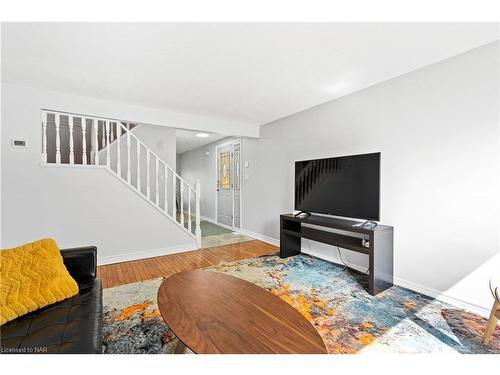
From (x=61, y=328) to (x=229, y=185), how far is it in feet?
15.9

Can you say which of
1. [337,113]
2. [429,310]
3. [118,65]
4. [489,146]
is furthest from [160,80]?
[429,310]

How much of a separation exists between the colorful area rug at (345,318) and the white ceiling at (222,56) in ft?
7.50

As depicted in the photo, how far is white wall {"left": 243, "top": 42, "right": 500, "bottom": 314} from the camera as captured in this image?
1.99 metres

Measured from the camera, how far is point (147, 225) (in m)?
3.62

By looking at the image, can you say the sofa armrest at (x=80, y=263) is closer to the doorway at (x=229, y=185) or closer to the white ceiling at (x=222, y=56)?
the white ceiling at (x=222, y=56)

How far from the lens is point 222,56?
211 cm

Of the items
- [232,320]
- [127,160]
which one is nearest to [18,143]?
[127,160]

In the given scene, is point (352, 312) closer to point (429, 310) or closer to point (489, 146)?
point (429, 310)

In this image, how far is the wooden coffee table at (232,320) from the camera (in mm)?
1053

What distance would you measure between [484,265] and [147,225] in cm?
401

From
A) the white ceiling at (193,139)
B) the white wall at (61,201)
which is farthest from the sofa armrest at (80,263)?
the white ceiling at (193,139)

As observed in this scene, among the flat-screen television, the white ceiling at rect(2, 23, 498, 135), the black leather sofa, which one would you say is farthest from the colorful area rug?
the white ceiling at rect(2, 23, 498, 135)

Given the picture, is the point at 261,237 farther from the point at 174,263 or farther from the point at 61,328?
the point at 61,328

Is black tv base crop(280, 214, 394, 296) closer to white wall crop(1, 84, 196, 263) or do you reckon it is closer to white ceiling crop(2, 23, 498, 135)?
white ceiling crop(2, 23, 498, 135)
